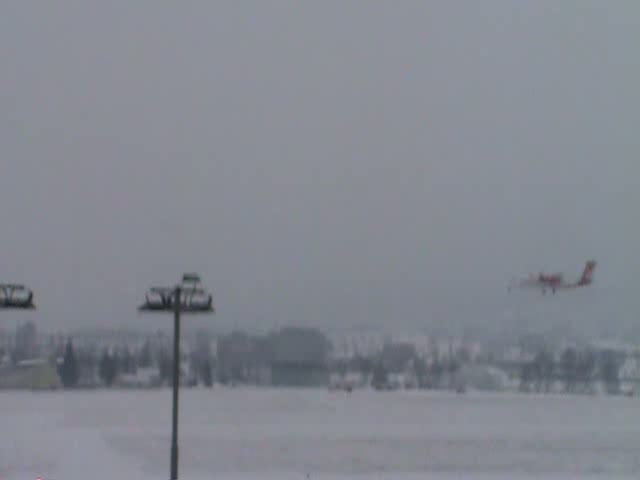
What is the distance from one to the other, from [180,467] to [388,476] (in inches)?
221

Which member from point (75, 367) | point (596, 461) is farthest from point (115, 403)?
point (596, 461)

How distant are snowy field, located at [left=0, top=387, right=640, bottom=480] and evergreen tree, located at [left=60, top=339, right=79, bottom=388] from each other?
435 inches

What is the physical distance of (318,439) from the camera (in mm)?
35031

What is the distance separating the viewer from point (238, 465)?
2708 centimetres

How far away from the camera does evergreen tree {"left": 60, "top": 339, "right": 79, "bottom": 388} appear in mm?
71250

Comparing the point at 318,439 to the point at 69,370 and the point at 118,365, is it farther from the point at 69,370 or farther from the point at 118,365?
the point at 118,365

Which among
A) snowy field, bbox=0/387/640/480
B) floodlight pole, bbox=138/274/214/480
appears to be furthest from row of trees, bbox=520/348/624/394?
floodlight pole, bbox=138/274/214/480

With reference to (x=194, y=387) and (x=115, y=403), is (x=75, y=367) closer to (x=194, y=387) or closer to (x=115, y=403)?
(x=194, y=387)

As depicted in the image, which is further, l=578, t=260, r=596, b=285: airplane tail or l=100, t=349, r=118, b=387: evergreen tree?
l=100, t=349, r=118, b=387: evergreen tree

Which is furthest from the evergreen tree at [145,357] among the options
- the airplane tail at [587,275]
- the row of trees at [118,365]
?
the airplane tail at [587,275]

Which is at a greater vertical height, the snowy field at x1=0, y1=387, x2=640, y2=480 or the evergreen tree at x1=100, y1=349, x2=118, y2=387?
the evergreen tree at x1=100, y1=349, x2=118, y2=387

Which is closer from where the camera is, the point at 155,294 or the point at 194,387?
the point at 155,294

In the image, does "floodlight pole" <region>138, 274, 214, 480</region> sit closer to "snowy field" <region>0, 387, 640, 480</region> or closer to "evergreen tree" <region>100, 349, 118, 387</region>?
"snowy field" <region>0, 387, 640, 480</region>

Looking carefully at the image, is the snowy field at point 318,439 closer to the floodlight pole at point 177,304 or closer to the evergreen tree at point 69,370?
the floodlight pole at point 177,304
